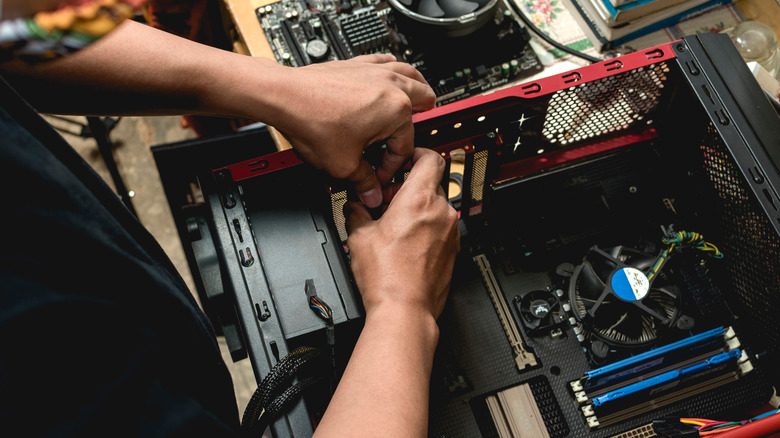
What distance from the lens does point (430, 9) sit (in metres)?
1.22

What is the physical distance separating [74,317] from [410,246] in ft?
1.31

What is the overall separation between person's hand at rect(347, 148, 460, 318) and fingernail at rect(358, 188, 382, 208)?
0.07ft

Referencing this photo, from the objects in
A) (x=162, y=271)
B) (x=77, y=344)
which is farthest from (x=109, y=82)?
(x=77, y=344)

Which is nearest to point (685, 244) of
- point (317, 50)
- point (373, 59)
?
point (373, 59)

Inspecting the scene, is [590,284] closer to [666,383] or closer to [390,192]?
[666,383]

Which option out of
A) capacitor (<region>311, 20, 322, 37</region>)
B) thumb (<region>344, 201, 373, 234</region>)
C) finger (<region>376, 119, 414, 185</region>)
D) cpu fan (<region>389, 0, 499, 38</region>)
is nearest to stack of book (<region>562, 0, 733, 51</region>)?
cpu fan (<region>389, 0, 499, 38</region>)

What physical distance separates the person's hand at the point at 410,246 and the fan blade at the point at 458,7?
1.73 feet

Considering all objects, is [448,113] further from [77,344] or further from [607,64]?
[77,344]

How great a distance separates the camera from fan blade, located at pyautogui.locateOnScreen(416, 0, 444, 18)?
3.98 feet

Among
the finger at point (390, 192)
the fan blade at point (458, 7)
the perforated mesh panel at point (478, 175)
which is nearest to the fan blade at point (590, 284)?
the perforated mesh panel at point (478, 175)

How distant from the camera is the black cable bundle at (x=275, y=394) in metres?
0.70

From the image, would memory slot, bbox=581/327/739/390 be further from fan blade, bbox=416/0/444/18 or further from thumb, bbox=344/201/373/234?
fan blade, bbox=416/0/444/18

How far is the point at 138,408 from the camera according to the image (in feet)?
1.59

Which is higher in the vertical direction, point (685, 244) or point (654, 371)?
point (685, 244)
